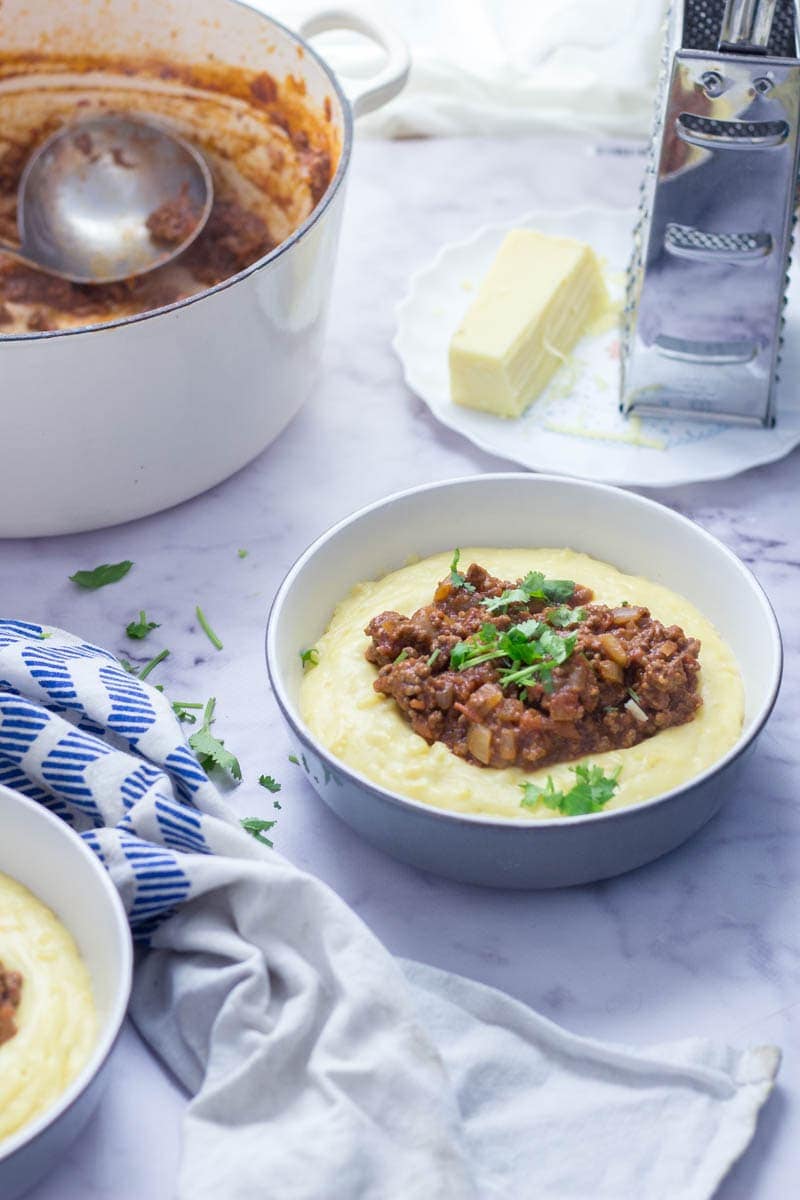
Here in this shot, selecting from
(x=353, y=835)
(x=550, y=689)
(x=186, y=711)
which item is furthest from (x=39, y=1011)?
(x=550, y=689)

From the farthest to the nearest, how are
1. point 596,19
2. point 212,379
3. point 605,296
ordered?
point 596,19
point 605,296
point 212,379

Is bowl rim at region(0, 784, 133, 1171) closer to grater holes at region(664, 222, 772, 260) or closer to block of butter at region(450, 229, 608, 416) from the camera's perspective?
block of butter at region(450, 229, 608, 416)

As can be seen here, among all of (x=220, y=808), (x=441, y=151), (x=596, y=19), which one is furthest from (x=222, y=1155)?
(x=596, y=19)

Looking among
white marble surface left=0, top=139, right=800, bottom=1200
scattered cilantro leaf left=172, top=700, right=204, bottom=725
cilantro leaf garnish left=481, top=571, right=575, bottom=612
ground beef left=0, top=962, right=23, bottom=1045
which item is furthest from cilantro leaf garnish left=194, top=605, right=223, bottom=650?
ground beef left=0, top=962, right=23, bottom=1045

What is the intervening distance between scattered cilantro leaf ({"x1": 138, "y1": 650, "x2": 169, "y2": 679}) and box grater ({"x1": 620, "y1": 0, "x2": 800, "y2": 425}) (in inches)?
44.4

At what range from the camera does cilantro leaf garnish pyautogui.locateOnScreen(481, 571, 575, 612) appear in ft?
7.75

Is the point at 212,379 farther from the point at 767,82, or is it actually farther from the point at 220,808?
the point at 767,82

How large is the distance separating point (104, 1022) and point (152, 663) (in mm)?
847

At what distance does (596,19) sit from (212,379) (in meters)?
1.86

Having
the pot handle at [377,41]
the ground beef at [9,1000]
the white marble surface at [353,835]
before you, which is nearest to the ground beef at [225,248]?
the white marble surface at [353,835]

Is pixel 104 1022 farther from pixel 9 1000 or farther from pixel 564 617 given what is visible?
pixel 564 617

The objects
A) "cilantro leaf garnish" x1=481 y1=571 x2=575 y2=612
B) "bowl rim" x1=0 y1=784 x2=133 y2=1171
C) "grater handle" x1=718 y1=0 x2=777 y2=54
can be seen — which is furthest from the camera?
"grater handle" x1=718 y1=0 x2=777 y2=54

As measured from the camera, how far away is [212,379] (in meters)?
2.61

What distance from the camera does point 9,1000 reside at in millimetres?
1830
